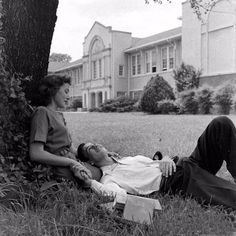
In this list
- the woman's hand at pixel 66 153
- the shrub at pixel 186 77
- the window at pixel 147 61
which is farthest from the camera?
the window at pixel 147 61

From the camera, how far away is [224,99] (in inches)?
789

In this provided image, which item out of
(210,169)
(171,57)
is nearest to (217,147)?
(210,169)

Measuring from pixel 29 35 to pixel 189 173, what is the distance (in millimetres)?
2058

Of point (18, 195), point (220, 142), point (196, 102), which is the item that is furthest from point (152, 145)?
point (196, 102)

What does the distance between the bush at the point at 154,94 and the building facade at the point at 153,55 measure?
9.09 ft

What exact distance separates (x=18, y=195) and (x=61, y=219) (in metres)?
0.61

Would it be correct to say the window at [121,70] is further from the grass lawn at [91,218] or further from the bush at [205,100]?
the grass lawn at [91,218]

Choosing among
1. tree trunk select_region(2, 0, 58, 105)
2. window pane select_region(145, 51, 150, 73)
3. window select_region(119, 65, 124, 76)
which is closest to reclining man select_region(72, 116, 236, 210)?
tree trunk select_region(2, 0, 58, 105)

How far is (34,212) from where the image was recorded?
121 inches

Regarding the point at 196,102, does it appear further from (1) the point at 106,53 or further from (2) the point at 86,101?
(2) the point at 86,101

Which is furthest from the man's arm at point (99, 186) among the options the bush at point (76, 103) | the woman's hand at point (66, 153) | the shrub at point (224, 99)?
the bush at point (76, 103)

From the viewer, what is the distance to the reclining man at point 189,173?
3543mm

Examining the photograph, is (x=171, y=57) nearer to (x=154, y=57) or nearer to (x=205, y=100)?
(x=154, y=57)

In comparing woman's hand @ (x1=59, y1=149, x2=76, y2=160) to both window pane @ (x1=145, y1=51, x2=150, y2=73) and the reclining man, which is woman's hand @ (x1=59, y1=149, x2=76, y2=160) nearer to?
the reclining man
